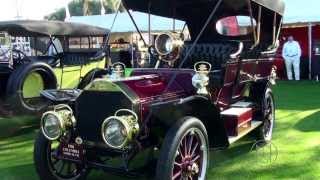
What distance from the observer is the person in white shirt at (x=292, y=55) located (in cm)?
1681

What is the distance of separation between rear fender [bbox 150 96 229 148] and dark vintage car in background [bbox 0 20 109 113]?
2.51 meters

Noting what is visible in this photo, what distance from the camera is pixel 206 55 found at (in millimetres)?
6816

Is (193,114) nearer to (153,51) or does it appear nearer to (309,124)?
(153,51)

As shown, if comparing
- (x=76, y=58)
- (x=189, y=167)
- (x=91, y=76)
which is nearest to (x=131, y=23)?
(x=76, y=58)

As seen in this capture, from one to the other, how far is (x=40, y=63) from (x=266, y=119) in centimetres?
384

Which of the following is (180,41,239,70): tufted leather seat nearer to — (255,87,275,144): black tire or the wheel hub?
(255,87,275,144): black tire

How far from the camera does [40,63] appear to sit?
8.30 metres

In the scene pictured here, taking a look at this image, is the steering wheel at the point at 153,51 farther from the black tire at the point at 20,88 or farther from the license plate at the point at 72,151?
the black tire at the point at 20,88

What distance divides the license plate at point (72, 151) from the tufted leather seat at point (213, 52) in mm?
2480

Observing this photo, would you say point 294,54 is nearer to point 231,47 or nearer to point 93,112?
point 231,47

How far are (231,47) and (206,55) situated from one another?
382 mm

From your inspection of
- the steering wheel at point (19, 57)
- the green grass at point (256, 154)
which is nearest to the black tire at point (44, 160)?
the green grass at point (256, 154)

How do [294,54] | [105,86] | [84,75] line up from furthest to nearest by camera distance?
[294,54] < [84,75] < [105,86]

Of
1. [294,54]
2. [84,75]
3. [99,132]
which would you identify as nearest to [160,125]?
[99,132]
